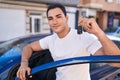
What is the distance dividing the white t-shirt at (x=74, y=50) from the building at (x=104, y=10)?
18.1 metres

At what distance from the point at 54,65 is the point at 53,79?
36.1 inches

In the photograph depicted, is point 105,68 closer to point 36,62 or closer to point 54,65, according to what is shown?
point 36,62

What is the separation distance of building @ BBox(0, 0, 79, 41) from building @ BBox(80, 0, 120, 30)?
18.4ft

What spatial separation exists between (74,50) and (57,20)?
11.1 inches

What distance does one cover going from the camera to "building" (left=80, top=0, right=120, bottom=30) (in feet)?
66.4

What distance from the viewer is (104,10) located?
2164 centimetres

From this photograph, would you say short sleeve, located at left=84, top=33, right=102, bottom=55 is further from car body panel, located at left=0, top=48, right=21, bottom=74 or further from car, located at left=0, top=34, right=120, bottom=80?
car body panel, located at left=0, top=48, right=21, bottom=74

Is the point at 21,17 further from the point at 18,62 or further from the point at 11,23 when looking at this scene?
the point at 18,62

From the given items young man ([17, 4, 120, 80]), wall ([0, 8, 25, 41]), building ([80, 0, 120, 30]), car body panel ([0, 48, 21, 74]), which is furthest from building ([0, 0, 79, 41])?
young man ([17, 4, 120, 80])

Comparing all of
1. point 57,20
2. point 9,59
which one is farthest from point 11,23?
point 57,20

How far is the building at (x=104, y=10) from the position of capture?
66.4ft

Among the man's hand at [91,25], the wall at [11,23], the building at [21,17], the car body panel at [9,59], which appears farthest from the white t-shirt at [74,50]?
the wall at [11,23]

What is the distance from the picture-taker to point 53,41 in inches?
83.1

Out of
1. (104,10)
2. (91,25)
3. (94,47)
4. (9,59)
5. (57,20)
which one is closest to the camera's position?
(91,25)
